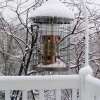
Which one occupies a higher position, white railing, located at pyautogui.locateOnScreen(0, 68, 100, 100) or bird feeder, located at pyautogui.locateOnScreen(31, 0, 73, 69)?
bird feeder, located at pyautogui.locateOnScreen(31, 0, 73, 69)

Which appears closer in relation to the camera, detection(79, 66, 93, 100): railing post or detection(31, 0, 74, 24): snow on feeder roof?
detection(79, 66, 93, 100): railing post

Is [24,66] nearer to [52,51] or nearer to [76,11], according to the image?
[76,11]

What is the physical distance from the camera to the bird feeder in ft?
5.94

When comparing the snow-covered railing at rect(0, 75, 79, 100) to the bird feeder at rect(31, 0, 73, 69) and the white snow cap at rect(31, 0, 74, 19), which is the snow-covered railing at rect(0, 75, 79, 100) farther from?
the white snow cap at rect(31, 0, 74, 19)

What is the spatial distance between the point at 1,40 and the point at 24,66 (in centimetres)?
76

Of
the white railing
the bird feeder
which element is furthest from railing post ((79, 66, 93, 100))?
the bird feeder

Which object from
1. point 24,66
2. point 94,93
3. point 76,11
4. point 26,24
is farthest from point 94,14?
point 94,93

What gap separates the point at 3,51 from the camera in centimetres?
604

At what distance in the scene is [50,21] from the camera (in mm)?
1933

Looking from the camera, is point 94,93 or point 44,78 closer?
point 94,93

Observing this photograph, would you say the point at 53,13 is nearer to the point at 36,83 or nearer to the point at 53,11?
the point at 53,11

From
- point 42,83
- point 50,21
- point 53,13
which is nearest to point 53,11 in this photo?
point 53,13

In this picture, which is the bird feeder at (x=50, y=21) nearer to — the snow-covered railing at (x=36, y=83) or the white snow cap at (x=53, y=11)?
the white snow cap at (x=53, y=11)

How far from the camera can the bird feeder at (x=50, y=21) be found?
71.3 inches
